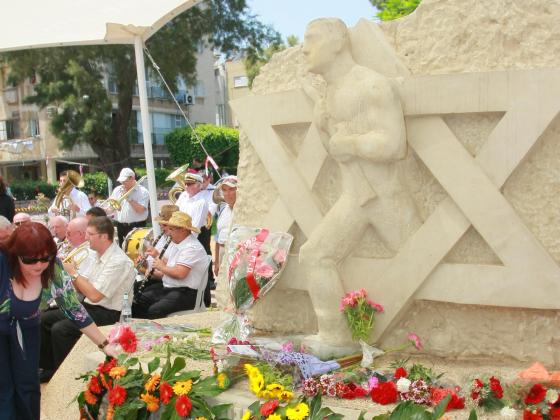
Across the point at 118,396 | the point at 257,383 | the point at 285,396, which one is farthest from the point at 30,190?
the point at 285,396

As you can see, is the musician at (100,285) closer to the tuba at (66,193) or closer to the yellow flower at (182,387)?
the yellow flower at (182,387)

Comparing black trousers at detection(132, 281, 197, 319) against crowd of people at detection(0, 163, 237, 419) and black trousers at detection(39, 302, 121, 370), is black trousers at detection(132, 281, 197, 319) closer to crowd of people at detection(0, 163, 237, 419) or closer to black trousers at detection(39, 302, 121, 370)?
crowd of people at detection(0, 163, 237, 419)

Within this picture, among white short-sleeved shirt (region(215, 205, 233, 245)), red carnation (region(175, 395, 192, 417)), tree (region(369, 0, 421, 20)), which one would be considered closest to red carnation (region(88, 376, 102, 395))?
red carnation (region(175, 395, 192, 417))

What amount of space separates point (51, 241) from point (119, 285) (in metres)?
2.07

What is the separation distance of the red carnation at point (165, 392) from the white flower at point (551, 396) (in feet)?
6.31

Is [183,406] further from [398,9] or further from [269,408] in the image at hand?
[398,9]

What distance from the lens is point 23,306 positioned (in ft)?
11.4

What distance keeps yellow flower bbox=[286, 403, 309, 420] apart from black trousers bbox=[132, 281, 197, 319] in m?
2.85

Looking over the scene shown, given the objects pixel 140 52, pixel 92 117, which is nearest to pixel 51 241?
pixel 140 52

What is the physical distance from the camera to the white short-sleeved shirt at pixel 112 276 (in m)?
5.42

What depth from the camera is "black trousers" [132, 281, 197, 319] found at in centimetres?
593

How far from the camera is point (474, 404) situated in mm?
3248

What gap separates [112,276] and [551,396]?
140 inches

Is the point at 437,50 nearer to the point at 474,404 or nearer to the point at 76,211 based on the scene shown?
the point at 474,404
